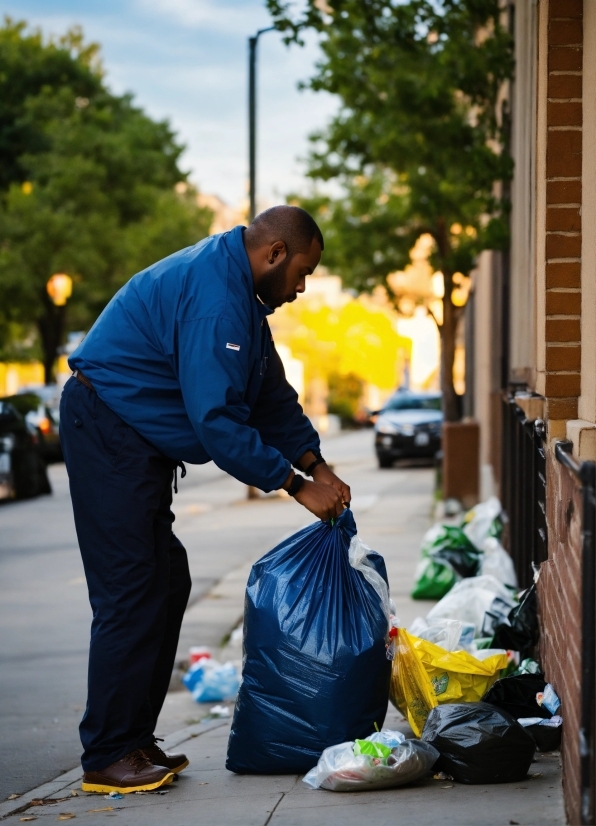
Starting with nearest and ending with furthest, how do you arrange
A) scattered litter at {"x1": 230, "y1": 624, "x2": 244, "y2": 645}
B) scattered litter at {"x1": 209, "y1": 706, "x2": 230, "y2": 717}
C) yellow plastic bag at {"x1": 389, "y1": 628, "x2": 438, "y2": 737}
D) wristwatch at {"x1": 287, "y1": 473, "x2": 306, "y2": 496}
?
wristwatch at {"x1": 287, "y1": 473, "x2": 306, "y2": 496}, yellow plastic bag at {"x1": 389, "y1": 628, "x2": 438, "y2": 737}, scattered litter at {"x1": 209, "y1": 706, "x2": 230, "y2": 717}, scattered litter at {"x1": 230, "y1": 624, "x2": 244, "y2": 645}

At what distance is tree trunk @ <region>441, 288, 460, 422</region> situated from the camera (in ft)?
50.9

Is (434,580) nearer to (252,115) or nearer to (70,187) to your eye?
(252,115)

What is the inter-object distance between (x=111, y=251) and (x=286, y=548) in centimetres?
3304

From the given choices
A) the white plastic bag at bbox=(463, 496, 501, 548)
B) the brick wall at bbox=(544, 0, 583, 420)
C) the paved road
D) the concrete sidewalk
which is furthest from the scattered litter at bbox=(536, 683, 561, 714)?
the white plastic bag at bbox=(463, 496, 501, 548)

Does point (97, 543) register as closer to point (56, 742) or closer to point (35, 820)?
point (35, 820)

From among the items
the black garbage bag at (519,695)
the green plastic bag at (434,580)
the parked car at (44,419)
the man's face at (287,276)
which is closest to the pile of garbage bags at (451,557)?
the green plastic bag at (434,580)

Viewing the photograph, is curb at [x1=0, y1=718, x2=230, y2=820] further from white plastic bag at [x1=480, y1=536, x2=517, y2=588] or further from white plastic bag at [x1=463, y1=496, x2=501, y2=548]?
white plastic bag at [x1=463, y1=496, x2=501, y2=548]

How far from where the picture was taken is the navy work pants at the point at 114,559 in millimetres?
3754

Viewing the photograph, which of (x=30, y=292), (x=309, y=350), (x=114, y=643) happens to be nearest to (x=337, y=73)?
(x=114, y=643)

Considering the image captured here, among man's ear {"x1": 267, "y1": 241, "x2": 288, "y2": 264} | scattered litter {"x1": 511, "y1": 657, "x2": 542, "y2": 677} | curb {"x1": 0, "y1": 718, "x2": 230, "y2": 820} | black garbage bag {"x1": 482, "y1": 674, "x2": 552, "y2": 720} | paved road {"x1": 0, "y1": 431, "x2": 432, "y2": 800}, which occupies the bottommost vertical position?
paved road {"x1": 0, "y1": 431, "x2": 432, "y2": 800}

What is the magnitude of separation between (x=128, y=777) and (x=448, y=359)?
12.4 m

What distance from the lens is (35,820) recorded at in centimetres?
359

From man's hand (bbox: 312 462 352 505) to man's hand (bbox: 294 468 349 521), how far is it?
6cm

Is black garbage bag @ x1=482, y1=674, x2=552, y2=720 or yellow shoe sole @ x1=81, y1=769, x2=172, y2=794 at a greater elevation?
black garbage bag @ x1=482, y1=674, x2=552, y2=720
